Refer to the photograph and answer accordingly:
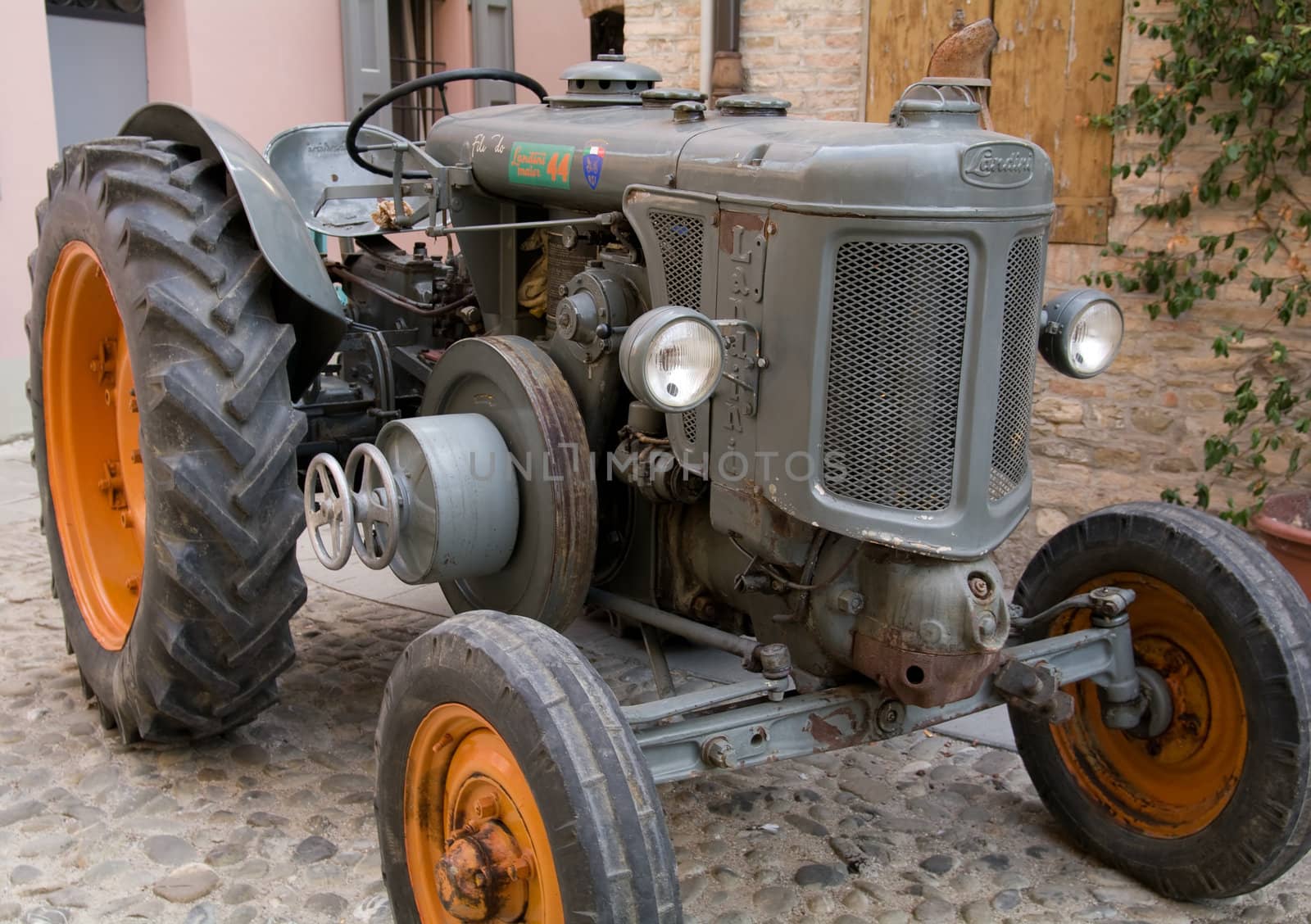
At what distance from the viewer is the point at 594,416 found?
292 centimetres

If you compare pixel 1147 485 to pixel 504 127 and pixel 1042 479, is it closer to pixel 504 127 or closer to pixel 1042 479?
pixel 1042 479

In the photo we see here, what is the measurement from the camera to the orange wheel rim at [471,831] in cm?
213

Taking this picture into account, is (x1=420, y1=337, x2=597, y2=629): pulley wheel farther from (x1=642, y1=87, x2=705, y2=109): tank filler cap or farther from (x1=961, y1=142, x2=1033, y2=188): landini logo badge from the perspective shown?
(x1=961, y1=142, x2=1033, y2=188): landini logo badge

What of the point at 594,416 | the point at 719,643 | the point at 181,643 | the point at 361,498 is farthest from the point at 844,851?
the point at 181,643

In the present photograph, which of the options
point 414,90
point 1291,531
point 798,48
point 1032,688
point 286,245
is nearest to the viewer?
point 1032,688

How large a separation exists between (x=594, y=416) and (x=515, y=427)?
0.58ft

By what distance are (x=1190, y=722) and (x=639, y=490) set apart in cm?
132

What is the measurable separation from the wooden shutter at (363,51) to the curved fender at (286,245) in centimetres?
522

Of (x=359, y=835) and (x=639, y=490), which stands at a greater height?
(x=639, y=490)

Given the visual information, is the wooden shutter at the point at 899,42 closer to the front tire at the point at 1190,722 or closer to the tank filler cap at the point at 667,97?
the tank filler cap at the point at 667,97

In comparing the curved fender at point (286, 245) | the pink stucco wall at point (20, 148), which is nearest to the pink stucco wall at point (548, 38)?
the pink stucco wall at point (20, 148)

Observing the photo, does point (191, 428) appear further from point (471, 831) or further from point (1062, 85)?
point (1062, 85)

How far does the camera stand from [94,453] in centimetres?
377

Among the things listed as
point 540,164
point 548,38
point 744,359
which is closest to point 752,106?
point 540,164
